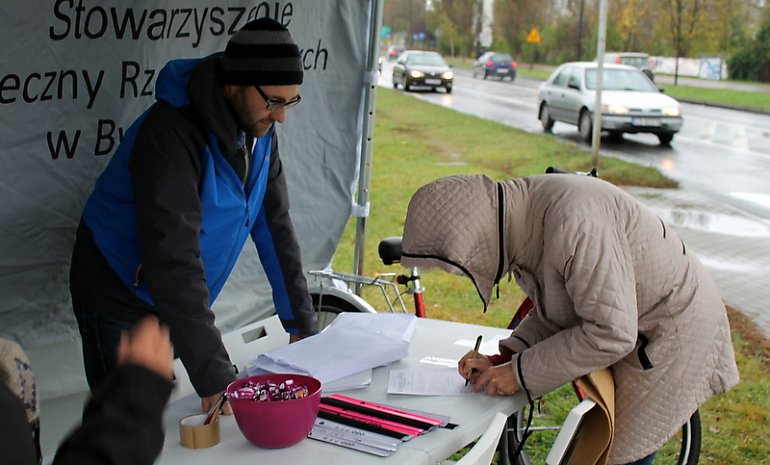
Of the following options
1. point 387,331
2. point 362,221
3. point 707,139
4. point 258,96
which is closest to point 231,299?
point 362,221

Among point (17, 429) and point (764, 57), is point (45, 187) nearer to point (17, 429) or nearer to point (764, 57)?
point (17, 429)

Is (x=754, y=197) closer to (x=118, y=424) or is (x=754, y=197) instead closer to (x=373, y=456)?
(x=373, y=456)

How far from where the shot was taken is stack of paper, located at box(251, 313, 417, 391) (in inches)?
97.8

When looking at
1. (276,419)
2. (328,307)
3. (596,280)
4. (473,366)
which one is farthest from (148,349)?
(328,307)

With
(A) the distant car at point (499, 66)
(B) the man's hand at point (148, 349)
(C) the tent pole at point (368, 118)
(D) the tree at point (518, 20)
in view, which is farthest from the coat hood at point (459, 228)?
(D) the tree at point (518, 20)

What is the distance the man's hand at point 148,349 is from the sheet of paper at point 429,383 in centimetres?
110

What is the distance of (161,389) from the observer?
130 centimetres

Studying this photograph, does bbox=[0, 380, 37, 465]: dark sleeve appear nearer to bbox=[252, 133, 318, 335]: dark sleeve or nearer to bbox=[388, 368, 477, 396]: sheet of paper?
bbox=[388, 368, 477, 396]: sheet of paper

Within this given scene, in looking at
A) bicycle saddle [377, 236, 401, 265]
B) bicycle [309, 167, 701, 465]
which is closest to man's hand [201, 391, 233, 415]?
bicycle [309, 167, 701, 465]

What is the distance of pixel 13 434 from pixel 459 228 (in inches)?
50.3

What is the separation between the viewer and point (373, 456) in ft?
6.48

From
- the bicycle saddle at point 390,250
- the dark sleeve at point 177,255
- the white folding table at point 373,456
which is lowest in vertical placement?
the white folding table at point 373,456

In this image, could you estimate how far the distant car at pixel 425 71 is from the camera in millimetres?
26422

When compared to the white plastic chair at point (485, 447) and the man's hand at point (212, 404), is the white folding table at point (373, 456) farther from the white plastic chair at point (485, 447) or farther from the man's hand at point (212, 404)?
the white plastic chair at point (485, 447)
